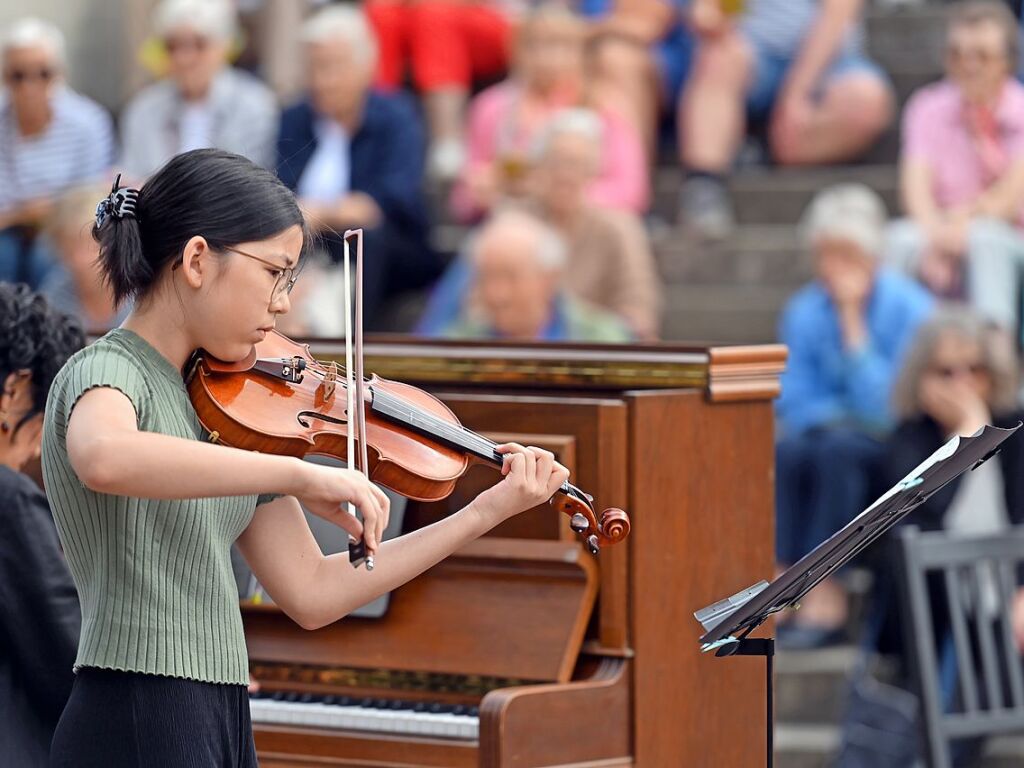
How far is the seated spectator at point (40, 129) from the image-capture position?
705 cm

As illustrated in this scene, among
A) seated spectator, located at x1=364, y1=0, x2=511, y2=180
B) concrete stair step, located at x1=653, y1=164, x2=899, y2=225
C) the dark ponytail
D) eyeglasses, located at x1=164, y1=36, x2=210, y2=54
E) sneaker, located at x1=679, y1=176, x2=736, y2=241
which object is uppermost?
seated spectator, located at x1=364, y1=0, x2=511, y2=180

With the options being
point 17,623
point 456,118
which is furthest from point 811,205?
point 17,623

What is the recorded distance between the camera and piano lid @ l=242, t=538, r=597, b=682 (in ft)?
10.4

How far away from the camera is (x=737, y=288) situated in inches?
271

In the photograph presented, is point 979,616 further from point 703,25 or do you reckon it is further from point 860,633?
point 703,25

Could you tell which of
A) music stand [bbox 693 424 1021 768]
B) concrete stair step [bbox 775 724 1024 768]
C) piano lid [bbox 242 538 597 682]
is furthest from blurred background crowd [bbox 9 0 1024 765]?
music stand [bbox 693 424 1021 768]

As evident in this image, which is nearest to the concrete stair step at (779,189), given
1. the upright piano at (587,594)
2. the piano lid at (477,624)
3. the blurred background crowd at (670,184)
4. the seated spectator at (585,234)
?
the blurred background crowd at (670,184)

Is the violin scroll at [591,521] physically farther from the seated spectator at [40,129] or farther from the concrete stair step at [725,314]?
the seated spectator at [40,129]

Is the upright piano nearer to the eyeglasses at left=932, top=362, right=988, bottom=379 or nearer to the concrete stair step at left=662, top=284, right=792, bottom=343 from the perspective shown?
the eyeglasses at left=932, top=362, right=988, bottom=379

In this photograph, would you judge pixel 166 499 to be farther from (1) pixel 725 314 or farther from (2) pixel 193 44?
(2) pixel 193 44

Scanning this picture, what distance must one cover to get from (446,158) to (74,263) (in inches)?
73.3

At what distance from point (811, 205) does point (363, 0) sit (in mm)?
2424

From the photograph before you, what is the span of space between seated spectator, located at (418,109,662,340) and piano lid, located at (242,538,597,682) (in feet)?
9.08

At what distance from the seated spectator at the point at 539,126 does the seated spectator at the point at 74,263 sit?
143 cm
